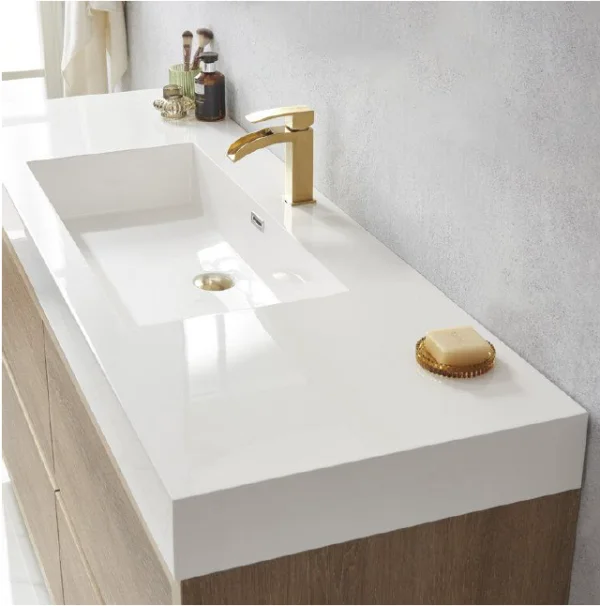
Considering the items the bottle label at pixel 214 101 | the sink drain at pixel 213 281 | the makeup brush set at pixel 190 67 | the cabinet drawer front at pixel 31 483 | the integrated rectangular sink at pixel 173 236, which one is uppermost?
the makeup brush set at pixel 190 67

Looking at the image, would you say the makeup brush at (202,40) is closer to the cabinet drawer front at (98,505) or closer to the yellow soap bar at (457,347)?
the cabinet drawer front at (98,505)

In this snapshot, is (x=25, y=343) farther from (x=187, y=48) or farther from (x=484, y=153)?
(x=484, y=153)

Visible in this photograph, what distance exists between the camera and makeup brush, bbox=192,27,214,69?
2.31m

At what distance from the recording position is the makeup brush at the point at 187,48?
2262 millimetres

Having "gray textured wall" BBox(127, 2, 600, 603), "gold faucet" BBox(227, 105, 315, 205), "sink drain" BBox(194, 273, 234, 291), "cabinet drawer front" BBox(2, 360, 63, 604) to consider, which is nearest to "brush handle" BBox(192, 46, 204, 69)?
"gray textured wall" BBox(127, 2, 600, 603)

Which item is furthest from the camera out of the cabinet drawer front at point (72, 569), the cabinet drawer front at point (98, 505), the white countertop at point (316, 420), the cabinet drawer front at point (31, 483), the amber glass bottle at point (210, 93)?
the amber glass bottle at point (210, 93)

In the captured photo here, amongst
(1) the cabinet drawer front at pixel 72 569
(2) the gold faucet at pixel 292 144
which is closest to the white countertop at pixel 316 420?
(2) the gold faucet at pixel 292 144

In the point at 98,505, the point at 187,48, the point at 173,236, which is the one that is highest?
the point at 187,48

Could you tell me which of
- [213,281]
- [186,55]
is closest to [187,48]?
[186,55]

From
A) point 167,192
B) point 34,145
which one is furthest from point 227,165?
point 34,145

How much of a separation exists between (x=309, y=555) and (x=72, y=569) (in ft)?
2.58

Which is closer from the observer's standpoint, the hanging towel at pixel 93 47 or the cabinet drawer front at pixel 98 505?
the cabinet drawer front at pixel 98 505

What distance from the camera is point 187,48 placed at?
229 cm

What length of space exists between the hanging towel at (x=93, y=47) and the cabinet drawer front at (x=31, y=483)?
1022mm
